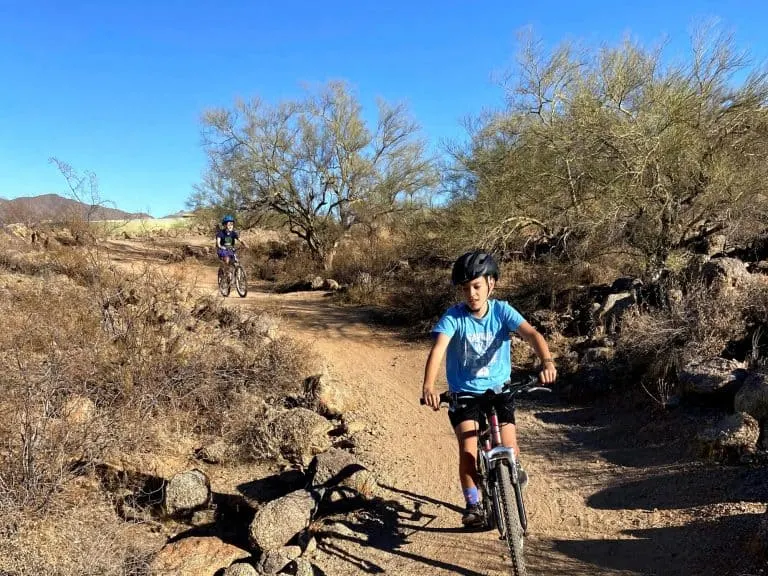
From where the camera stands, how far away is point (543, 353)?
302cm

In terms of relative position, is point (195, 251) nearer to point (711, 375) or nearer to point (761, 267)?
point (761, 267)

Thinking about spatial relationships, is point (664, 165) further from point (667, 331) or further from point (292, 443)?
point (292, 443)

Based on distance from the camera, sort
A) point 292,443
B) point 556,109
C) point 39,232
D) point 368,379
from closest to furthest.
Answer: point 292,443
point 368,379
point 556,109
point 39,232

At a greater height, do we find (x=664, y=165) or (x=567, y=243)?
(x=664, y=165)

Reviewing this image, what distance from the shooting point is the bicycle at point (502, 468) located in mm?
2992

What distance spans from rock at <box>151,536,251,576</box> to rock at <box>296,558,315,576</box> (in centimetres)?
42

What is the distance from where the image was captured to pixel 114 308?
641 cm

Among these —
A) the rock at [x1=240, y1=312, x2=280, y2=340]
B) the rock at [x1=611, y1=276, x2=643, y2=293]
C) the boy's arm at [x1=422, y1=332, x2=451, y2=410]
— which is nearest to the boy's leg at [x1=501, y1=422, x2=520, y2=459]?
the boy's arm at [x1=422, y1=332, x2=451, y2=410]

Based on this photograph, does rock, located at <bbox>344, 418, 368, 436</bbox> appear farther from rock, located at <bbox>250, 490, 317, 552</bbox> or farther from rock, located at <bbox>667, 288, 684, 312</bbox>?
rock, located at <bbox>667, 288, 684, 312</bbox>

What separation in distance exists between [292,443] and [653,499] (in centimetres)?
330

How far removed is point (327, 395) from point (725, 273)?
18.4 ft

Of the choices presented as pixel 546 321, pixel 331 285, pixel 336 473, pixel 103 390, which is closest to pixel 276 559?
pixel 336 473

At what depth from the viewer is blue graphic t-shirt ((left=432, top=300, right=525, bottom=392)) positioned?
3.21 meters

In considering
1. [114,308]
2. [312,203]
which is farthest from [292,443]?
[312,203]
